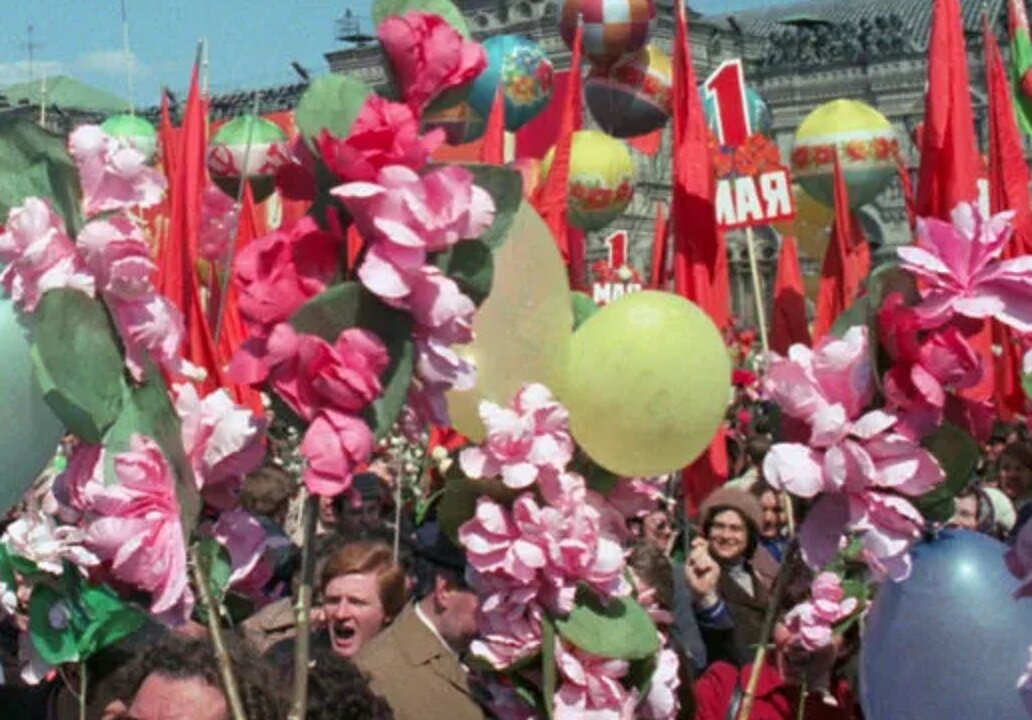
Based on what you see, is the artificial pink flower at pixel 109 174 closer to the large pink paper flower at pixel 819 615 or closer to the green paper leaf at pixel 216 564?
the green paper leaf at pixel 216 564

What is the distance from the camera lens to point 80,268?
3.36 meters

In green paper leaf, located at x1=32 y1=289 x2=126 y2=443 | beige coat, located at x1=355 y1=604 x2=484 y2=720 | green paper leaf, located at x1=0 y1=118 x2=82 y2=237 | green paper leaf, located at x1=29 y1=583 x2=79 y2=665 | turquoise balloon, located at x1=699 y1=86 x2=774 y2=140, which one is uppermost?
green paper leaf, located at x1=0 y1=118 x2=82 y2=237

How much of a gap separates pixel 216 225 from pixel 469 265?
54.4 inches

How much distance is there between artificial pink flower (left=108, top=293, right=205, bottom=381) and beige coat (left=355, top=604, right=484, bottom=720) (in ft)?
3.55

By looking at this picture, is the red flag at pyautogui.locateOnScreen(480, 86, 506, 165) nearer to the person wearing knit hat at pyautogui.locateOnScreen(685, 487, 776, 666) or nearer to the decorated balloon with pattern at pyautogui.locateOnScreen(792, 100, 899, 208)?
the person wearing knit hat at pyautogui.locateOnScreen(685, 487, 776, 666)

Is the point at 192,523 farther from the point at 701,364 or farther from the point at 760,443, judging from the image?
the point at 760,443

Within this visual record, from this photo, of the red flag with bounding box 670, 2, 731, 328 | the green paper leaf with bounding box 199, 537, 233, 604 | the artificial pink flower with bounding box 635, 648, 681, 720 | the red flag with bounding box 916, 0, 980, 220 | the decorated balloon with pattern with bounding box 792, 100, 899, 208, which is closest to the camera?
the green paper leaf with bounding box 199, 537, 233, 604

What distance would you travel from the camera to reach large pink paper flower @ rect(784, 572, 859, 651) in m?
4.91

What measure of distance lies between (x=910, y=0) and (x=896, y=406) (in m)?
37.5

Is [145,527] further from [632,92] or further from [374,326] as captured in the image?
[632,92]

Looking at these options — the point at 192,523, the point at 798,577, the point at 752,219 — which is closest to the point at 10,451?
the point at 192,523

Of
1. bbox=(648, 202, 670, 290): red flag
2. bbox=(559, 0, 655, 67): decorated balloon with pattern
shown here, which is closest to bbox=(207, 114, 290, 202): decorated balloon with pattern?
bbox=(559, 0, 655, 67): decorated balloon with pattern

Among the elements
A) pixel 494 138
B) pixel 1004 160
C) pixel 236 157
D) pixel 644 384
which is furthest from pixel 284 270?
pixel 236 157

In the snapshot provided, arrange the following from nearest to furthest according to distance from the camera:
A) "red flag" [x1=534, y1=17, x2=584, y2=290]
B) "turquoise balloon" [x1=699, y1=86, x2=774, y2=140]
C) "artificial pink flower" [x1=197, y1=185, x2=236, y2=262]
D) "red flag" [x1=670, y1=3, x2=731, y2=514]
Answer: "artificial pink flower" [x1=197, y1=185, x2=236, y2=262]
"red flag" [x1=670, y1=3, x2=731, y2=514]
"red flag" [x1=534, y1=17, x2=584, y2=290]
"turquoise balloon" [x1=699, y1=86, x2=774, y2=140]
